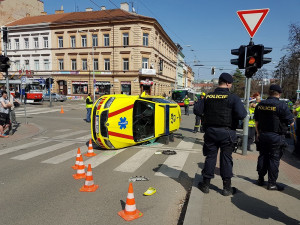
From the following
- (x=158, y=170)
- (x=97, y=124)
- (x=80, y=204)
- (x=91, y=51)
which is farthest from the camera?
(x=91, y=51)

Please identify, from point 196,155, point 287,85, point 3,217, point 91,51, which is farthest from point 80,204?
point 287,85

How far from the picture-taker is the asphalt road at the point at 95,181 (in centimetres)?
345

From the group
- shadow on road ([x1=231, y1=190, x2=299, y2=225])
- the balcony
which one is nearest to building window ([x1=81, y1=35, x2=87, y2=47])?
the balcony

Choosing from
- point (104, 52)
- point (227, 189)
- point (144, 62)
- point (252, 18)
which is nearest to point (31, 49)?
point (104, 52)

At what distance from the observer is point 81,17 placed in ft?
134

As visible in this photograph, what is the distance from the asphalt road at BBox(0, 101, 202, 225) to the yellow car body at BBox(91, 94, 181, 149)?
1.30 ft

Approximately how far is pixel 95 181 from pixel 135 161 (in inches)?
64.0

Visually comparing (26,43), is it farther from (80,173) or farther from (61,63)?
(80,173)

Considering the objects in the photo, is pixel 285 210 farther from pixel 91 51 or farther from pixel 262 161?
pixel 91 51

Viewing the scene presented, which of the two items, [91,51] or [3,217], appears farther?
[91,51]

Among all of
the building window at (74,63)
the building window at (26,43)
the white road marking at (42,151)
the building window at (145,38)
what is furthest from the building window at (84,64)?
the white road marking at (42,151)

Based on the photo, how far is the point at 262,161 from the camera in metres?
4.33

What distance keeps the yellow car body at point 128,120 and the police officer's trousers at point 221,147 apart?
11.6 ft

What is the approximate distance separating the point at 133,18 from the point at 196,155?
111 ft
